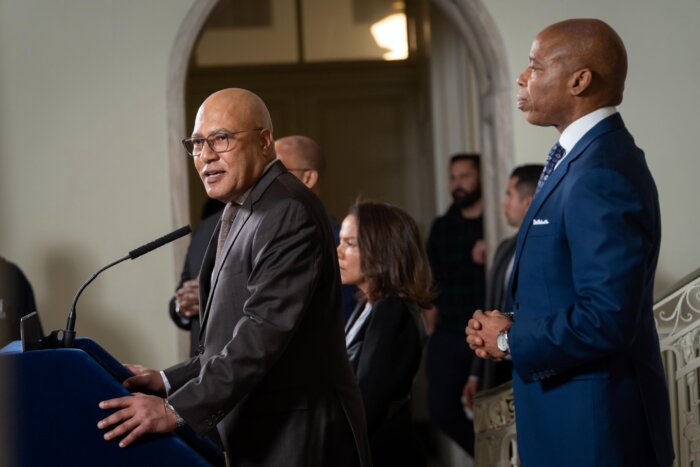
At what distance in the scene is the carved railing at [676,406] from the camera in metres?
3.41

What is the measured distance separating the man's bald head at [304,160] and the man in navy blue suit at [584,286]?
5.67ft

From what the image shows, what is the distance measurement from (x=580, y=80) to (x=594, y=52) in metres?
0.06

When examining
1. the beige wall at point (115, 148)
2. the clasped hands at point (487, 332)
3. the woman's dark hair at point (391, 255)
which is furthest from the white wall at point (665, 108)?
the clasped hands at point (487, 332)

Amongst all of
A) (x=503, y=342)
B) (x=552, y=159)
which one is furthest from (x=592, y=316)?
(x=552, y=159)

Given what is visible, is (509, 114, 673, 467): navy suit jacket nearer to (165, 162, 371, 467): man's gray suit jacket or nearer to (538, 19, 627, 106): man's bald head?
(538, 19, 627, 106): man's bald head

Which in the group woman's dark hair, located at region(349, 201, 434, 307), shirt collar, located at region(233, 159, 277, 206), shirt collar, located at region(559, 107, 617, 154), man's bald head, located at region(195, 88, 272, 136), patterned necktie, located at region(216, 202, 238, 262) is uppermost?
man's bald head, located at region(195, 88, 272, 136)

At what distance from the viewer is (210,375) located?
1.72 metres

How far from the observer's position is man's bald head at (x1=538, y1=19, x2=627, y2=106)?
1931 mm

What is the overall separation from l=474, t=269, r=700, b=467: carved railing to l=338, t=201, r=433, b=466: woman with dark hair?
802 millimetres

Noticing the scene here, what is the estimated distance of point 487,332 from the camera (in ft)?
6.47

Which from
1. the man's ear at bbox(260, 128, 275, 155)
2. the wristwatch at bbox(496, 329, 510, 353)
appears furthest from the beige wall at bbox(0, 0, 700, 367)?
the wristwatch at bbox(496, 329, 510, 353)

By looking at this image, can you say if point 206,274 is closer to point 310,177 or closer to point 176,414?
point 176,414

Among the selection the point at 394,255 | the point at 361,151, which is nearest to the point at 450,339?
the point at 394,255

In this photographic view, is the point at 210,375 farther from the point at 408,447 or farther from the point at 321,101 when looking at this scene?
the point at 321,101
